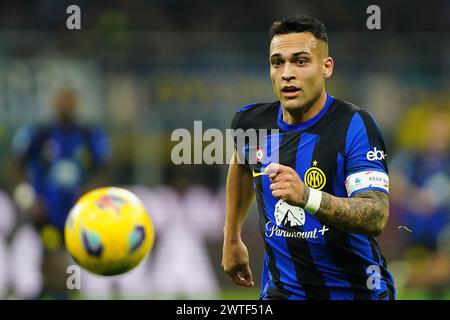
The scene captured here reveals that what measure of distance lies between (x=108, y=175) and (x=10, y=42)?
8.12 ft

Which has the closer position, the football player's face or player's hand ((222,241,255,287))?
the football player's face

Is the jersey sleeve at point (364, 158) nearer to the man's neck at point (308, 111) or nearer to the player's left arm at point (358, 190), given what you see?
the player's left arm at point (358, 190)

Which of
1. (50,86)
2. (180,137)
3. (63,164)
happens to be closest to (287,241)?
(63,164)

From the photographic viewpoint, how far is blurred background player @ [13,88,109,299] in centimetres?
1072

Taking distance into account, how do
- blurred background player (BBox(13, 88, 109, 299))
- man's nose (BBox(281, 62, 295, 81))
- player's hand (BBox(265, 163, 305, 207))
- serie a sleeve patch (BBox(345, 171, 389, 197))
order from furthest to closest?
1. blurred background player (BBox(13, 88, 109, 299))
2. man's nose (BBox(281, 62, 295, 81))
3. serie a sleeve patch (BBox(345, 171, 389, 197))
4. player's hand (BBox(265, 163, 305, 207))

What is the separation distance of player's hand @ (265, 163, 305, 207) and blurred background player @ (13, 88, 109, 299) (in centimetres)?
653

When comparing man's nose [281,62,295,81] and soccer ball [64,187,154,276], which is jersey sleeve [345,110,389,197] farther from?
soccer ball [64,187,154,276]

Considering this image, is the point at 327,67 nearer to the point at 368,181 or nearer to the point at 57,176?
the point at 368,181

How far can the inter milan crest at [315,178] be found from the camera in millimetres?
5102

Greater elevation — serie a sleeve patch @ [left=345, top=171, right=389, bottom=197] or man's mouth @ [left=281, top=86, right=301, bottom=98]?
man's mouth @ [left=281, top=86, right=301, bottom=98]

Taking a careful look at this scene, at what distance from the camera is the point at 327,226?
5.10m

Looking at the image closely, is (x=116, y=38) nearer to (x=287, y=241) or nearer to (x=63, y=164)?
(x=63, y=164)

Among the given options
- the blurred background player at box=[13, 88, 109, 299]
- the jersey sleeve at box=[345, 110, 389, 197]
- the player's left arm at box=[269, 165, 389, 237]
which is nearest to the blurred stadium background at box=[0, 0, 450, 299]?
the blurred background player at box=[13, 88, 109, 299]

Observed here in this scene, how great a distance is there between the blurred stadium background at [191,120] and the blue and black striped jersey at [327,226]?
6.37m
